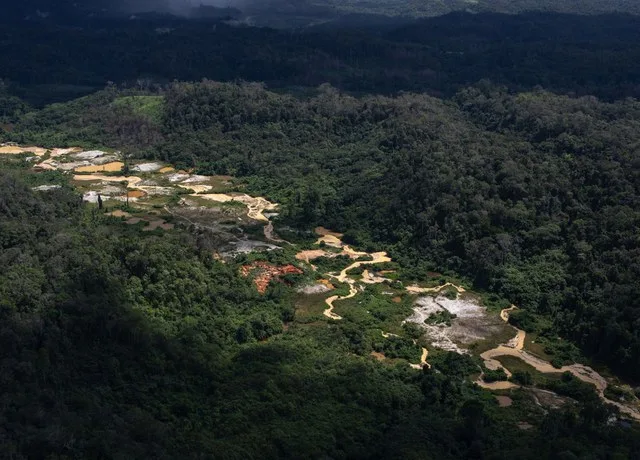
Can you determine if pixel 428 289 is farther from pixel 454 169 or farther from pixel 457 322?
Result: pixel 454 169

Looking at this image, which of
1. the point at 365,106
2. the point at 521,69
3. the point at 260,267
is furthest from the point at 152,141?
the point at 521,69

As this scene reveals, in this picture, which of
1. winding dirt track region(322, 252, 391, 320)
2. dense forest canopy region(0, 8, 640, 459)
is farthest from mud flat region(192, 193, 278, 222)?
winding dirt track region(322, 252, 391, 320)

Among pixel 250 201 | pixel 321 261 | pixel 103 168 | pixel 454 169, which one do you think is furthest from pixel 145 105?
pixel 321 261

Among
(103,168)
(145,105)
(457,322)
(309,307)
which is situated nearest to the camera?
(457,322)

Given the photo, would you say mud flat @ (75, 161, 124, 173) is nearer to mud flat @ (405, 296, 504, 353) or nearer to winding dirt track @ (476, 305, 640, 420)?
mud flat @ (405, 296, 504, 353)

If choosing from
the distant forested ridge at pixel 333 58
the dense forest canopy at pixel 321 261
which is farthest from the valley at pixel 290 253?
the distant forested ridge at pixel 333 58

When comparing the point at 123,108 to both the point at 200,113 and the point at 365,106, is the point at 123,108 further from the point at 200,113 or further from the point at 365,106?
the point at 365,106
